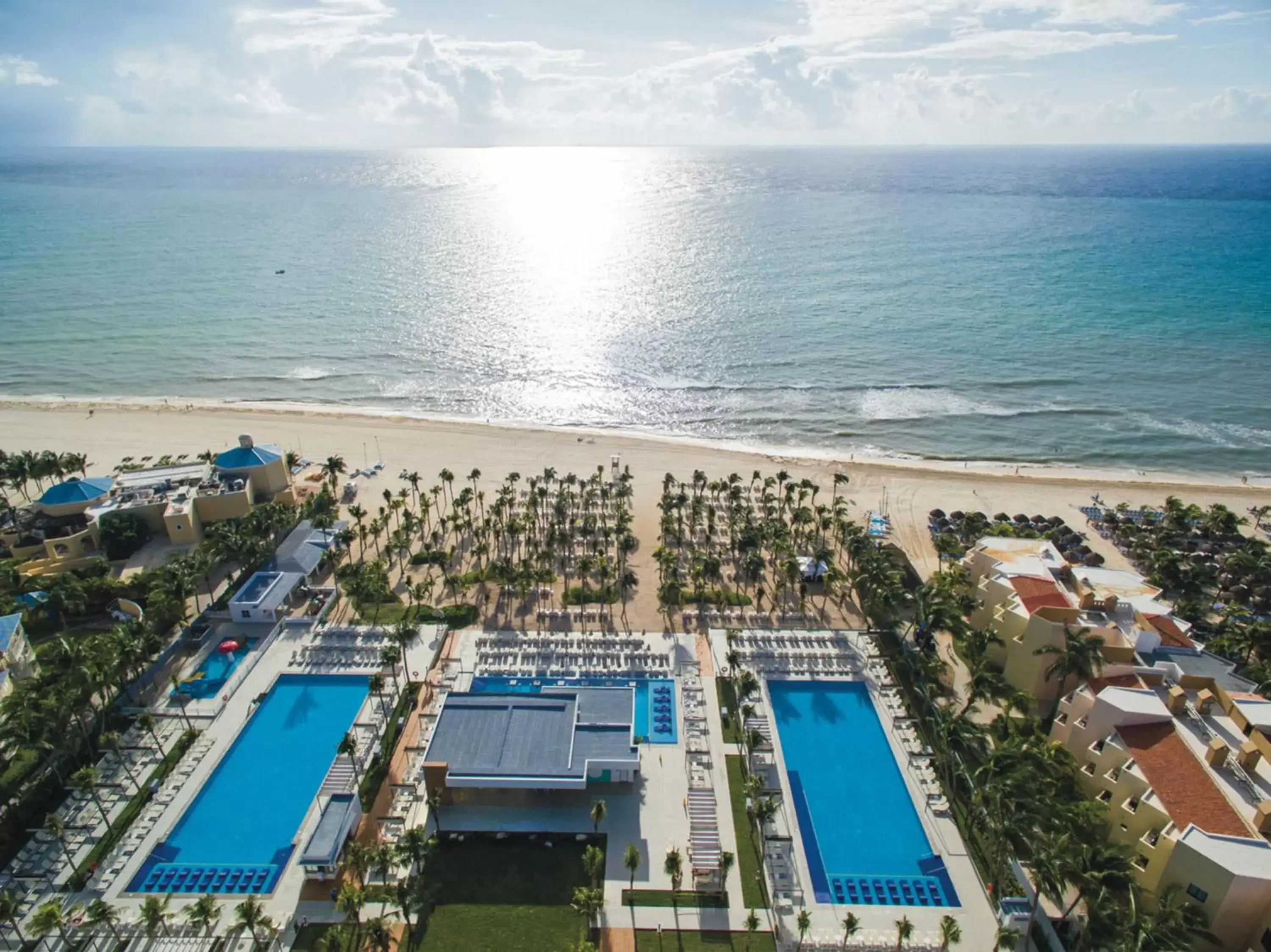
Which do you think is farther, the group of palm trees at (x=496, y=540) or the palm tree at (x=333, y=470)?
the palm tree at (x=333, y=470)

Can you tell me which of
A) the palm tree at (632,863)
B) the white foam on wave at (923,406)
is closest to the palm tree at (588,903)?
the palm tree at (632,863)

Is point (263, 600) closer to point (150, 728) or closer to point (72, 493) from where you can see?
point (150, 728)

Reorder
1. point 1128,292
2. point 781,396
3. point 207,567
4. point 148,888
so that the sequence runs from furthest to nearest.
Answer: point 1128,292 < point 781,396 < point 207,567 < point 148,888

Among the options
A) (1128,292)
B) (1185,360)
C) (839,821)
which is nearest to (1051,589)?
(839,821)

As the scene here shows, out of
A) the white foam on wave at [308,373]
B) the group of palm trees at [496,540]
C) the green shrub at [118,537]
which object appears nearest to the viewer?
the group of palm trees at [496,540]

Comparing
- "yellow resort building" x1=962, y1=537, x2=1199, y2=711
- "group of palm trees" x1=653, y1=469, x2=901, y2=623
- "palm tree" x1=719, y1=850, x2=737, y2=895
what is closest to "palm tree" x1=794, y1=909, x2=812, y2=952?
"palm tree" x1=719, y1=850, x2=737, y2=895

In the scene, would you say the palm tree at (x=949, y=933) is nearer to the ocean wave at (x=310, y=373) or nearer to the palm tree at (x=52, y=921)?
the palm tree at (x=52, y=921)

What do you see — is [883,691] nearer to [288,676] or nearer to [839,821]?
[839,821]
